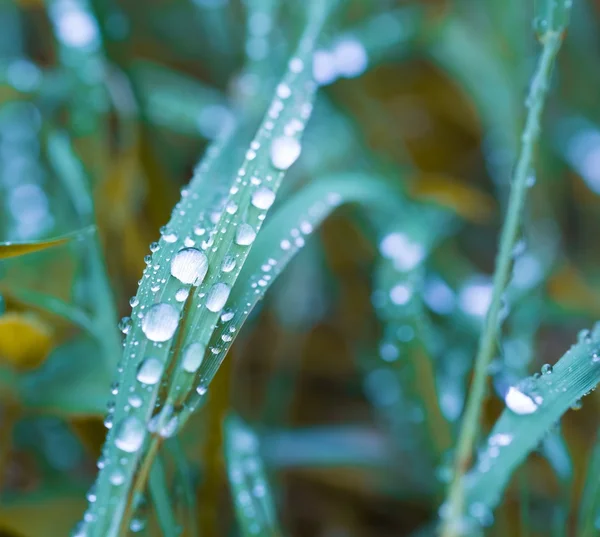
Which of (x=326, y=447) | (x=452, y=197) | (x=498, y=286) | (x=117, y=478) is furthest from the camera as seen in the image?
(x=452, y=197)

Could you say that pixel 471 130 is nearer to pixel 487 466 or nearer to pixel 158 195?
pixel 158 195

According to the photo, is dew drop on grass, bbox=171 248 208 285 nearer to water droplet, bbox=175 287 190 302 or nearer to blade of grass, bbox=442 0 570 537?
water droplet, bbox=175 287 190 302

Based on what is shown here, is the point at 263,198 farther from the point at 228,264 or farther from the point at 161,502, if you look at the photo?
the point at 161,502

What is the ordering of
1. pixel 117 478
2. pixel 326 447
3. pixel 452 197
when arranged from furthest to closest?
pixel 452 197, pixel 326 447, pixel 117 478

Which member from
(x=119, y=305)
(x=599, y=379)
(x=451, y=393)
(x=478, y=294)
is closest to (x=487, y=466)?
(x=599, y=379)

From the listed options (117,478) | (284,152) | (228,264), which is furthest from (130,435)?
(284,152)

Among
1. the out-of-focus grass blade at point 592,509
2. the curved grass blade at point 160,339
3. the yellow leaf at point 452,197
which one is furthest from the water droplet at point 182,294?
the yellow leaf at point 452,197

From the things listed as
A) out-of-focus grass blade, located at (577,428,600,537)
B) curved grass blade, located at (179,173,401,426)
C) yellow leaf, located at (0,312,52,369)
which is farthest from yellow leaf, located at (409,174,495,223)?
yellow leaf, located at (0,312,52,369)
